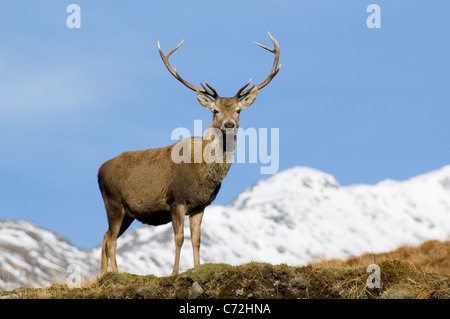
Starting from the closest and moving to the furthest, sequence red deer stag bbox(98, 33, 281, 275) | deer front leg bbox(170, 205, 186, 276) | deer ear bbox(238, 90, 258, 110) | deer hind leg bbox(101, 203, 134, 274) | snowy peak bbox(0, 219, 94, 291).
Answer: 1. deer front leg bbox(170, 205, 186, 276)
2. red deer stag bbox(98, 33, 281, 275)
3. deer ear bbox(238, 90, 258, 110)
4. deer hind leg bbox(101, 203, 134, 274)
5. snowy peak bbox(0, 219, 94, 291)

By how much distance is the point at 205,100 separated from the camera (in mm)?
15023

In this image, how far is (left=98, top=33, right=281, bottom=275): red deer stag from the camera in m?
14.6

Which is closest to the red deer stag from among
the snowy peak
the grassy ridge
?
the grassy ridge

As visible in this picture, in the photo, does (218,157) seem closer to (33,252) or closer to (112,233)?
(112,233)

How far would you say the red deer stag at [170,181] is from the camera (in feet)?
47.9

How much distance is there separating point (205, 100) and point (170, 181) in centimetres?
175

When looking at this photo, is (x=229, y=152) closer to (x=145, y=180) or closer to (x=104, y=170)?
(x=145, y=180)

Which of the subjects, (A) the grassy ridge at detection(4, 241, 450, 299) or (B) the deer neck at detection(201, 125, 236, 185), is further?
(B) the deer neck at detection(201, 125, 236, 185)

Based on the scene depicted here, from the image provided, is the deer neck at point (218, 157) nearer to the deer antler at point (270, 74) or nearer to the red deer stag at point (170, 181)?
the red deer stag at point (170, 181)

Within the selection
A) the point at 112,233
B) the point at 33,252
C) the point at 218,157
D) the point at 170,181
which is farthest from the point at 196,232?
the point at 33,252

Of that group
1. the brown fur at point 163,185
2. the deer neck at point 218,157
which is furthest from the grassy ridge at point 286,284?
the deer neck at point 218,157

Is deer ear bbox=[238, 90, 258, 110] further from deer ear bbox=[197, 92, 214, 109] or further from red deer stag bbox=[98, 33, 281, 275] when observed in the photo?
deer ear bbox=[197, 92, 214, 109]

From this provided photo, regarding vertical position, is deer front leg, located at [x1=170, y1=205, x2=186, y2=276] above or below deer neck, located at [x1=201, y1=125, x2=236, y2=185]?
below

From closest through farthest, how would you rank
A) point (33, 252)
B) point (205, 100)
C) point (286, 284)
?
point (286, 284), point (205, 100), point (33, 252)
